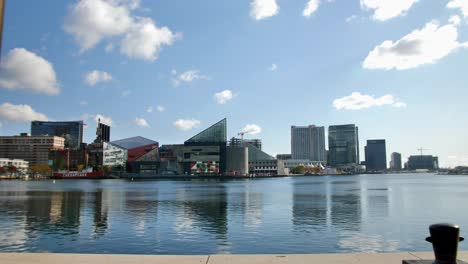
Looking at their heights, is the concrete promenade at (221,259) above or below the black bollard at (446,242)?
below

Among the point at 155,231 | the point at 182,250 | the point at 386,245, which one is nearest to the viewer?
the point at 182,250

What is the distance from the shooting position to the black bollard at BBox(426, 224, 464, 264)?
7.17 metres

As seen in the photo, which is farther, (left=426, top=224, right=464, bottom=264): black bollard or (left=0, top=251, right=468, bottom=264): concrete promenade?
(left=0, top=251, right=468, bottom=264): concrete promenade

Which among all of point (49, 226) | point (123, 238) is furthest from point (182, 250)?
point (49, 226)

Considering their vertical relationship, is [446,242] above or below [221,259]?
above

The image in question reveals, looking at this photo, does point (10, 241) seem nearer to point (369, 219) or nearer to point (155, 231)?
point (155, 231)

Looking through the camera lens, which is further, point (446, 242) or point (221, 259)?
point (221, 259)

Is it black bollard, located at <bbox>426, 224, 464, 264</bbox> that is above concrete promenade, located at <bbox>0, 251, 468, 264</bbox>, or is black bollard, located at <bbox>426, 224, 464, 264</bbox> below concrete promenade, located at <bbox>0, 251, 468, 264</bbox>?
above

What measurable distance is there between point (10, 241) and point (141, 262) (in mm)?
16496

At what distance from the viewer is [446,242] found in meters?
7.23

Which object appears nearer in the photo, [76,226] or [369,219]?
[76,226]

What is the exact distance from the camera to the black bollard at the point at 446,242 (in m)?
7.17

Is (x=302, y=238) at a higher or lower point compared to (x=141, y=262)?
lower

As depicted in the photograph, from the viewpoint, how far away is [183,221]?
3338 cm
